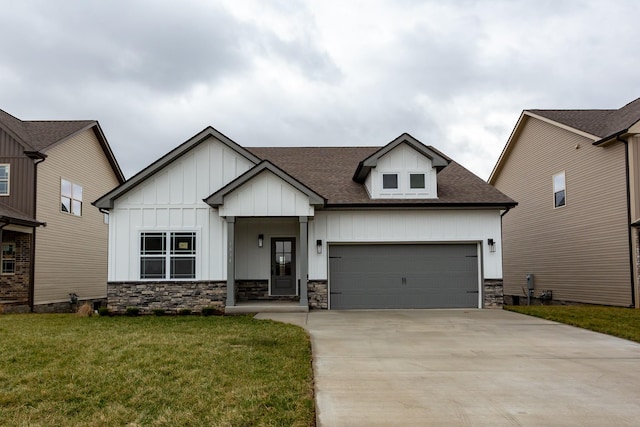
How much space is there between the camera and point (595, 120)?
64.6ft

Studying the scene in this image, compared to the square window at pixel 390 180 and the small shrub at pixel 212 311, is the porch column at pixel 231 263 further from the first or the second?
the square window at pixel 390 180

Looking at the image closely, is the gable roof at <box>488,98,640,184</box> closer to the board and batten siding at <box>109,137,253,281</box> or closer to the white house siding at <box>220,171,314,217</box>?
the white house siding at <box>220,171,314,217</box>

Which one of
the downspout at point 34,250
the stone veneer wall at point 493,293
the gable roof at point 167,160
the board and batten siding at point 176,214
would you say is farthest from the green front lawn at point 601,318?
the downspout at point 34,250

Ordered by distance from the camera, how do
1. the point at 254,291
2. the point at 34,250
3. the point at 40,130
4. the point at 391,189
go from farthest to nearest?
1. the point at 40,130
2. the point at 34,250
3. the point at 254,291
4. the point at 391,189

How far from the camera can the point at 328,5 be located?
15625mm

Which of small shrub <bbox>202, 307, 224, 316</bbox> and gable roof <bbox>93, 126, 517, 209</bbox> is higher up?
gable roof <bbox>93, 126, 517, 209</bbox>

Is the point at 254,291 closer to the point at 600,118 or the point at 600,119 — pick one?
the point at 600,119

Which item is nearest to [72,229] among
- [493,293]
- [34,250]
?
[34,250]

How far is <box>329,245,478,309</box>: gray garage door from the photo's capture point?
53.1 feet

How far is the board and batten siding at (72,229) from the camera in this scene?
19359mm

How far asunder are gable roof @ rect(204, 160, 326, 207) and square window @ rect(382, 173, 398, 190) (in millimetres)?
2619

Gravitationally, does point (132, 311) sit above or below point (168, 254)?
below

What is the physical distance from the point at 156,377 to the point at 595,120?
1879 centimetres

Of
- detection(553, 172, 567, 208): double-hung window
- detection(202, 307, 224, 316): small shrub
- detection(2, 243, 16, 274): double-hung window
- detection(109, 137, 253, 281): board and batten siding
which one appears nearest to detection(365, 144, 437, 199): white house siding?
detection(109, 137, 253, 281): board and batten siding
